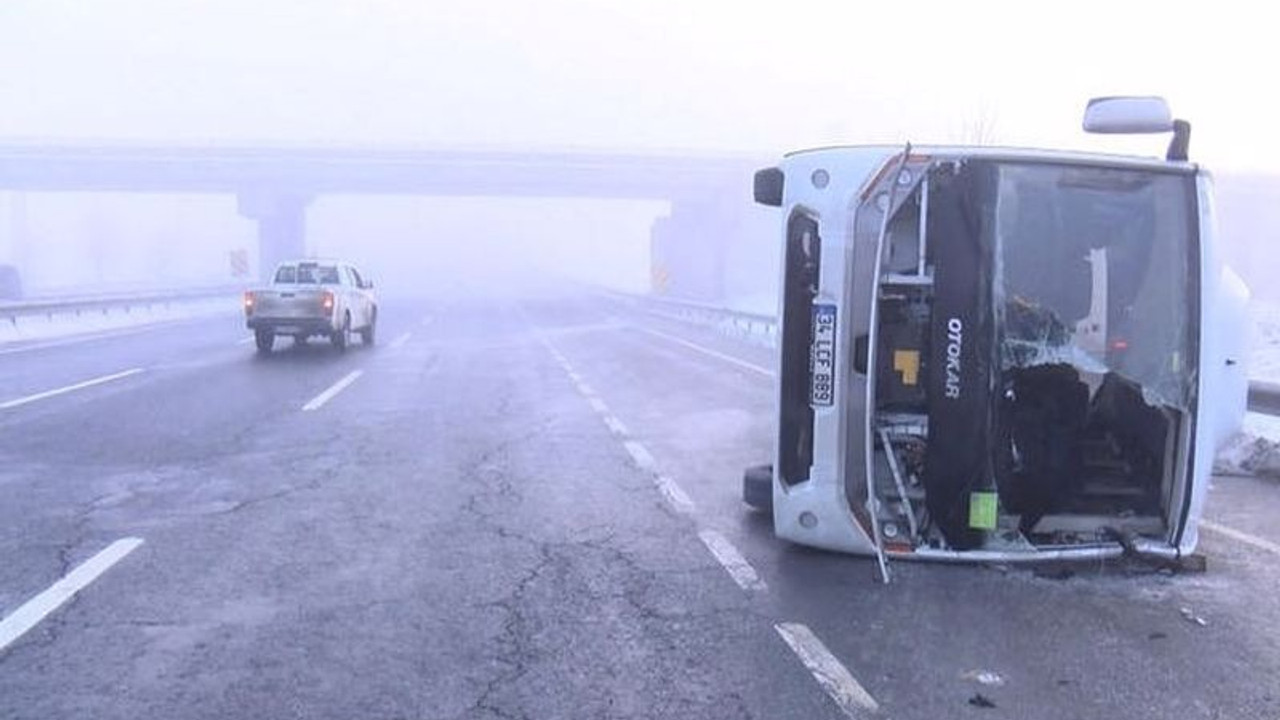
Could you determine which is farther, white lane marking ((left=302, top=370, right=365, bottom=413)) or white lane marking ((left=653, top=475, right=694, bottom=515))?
white lane marking ((left=302, top=370, right=365, bottom=413))

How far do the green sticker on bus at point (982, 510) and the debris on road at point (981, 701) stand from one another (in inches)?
68.6

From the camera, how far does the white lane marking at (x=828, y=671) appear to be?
483 cm

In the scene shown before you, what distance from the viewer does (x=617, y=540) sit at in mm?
7703

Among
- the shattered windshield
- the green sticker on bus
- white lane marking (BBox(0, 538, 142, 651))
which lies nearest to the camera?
white lane marking (BBox(0, 538, 142, 651))

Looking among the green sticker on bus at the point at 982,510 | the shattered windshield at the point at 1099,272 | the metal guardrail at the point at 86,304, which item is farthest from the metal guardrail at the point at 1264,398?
the metal guardrail at the point at 86,304

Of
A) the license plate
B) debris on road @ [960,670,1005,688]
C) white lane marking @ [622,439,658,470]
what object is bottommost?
white lane marking @ [622,439,658,470]

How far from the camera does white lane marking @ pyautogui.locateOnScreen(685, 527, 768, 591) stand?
662cm

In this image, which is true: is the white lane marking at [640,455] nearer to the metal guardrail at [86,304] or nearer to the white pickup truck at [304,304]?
the white pickup truck at [304,304]

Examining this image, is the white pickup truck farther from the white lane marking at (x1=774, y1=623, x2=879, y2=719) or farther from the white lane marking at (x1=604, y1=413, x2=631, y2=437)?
the white lane marking at (x1=774, y1=623, x2=879, y2=719)

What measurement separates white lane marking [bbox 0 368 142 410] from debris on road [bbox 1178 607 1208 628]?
1293cm

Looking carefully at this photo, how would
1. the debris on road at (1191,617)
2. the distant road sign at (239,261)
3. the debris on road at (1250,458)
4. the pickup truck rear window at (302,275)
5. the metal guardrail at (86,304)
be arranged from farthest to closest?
the distant road sign at (239,261), the metal guardrail at (86,304), the pickup truck rear window at (302,275), the debris on road at (1250,458), the debris on road at (1191,617)

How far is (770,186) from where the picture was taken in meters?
7.24

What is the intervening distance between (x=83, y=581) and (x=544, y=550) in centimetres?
259

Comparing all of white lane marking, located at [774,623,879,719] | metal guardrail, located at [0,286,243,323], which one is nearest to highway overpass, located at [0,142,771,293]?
metal guardrail, located at [0,286,243,323]
